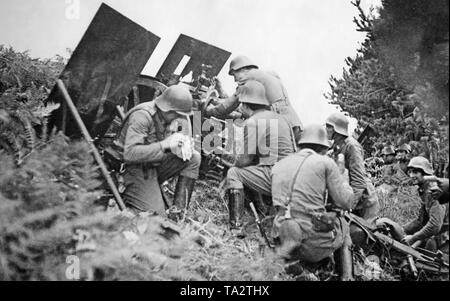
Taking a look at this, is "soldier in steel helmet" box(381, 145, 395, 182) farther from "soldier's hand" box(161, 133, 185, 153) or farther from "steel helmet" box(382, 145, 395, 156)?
"soldier's hand" box(161, 133, 185, 153)

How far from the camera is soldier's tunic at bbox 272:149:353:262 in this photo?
5.11m

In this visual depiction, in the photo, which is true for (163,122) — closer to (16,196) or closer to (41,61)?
(16,196)

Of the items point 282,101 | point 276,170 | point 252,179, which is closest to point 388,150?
point 282,101

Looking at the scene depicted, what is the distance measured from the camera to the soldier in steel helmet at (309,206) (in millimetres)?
5098

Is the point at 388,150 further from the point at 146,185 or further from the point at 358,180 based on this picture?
the point at 146,185

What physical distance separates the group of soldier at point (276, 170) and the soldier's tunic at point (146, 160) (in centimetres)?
1

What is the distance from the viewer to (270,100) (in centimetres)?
671

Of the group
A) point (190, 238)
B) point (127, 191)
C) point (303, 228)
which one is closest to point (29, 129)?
point (127, 191)

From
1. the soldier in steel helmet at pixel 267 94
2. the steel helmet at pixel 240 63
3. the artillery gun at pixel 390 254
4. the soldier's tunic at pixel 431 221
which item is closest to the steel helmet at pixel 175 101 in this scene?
the soldier in steel helmet at pixel 267 94

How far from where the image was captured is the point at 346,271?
5309 millimetres

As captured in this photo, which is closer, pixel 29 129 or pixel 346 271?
pixel 29 129

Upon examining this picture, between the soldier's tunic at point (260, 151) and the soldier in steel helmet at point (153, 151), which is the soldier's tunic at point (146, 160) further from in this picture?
the soldier's tunic at point (260, 151)

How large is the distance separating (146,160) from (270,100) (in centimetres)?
187
